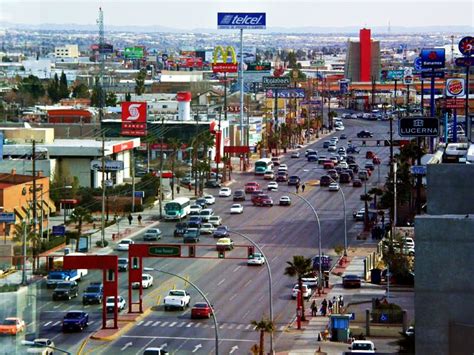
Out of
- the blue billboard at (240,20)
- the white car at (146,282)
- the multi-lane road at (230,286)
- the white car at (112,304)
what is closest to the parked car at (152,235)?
the multi-lane road at (230,286)

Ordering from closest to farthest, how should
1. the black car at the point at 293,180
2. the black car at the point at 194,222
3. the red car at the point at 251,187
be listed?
the black car at the point at 194,222 < the red car at the point at 251,187 < the black car at the point at 293,180

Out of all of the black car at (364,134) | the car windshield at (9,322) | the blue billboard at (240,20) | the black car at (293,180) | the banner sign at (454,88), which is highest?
Result: the blue billboard at (240,20)

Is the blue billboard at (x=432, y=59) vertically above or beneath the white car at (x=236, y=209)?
above

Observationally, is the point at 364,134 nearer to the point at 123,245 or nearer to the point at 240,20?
the point at 240,20

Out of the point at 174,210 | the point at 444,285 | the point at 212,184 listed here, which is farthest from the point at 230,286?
the point at 212,184

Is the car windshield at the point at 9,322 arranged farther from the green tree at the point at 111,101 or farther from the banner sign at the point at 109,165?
the green tree at the point at 111,101

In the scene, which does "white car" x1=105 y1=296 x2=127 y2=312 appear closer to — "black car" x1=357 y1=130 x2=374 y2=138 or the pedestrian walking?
the pedestrian walking

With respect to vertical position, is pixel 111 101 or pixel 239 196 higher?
pixel 111 101

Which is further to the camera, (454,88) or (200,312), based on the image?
(454,88)
